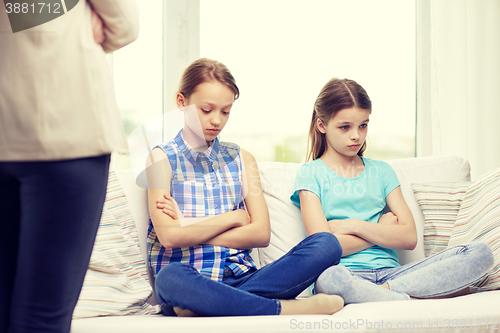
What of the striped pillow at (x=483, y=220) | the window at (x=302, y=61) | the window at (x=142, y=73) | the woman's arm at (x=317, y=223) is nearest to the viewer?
the striped pillow at (x=483, y=220)

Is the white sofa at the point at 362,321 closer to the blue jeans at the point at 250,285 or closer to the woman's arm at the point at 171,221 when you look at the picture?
the blue jeans at the point at 250,285

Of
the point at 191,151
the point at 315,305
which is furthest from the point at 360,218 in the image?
the point at 191,151

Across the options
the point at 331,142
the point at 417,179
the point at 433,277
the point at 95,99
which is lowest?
the point at 433,277

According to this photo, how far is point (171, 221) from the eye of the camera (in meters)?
1.25

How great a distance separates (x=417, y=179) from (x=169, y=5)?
5.31 feet

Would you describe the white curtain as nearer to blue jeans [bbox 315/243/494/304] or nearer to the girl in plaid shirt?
blue jeans [bbox 315/243/494/304]

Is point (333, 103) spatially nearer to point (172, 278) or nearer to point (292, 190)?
point (292, 190)

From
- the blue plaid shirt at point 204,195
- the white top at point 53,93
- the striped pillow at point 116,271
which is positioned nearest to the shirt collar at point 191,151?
the blue plaid shirt at point 204,195

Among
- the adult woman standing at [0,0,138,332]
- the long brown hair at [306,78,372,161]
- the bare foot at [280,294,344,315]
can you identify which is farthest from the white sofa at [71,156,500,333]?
the long brown hair at [306,78,372,161]

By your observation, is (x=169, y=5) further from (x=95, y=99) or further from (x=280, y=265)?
(x=95, y=99)

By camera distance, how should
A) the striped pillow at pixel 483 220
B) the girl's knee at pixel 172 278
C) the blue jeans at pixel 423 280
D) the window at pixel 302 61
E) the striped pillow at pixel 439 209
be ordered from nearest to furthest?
the girl's knee at pixel 172 278
the blue jeans at pixel 423 280
the striped pillow at pixel 483 220
the striped pillow at pixel 439 209
the window at pixel 302 61

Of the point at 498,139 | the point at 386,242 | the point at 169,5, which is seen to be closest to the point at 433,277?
the point at 386,242

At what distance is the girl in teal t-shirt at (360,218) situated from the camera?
116 centimetres

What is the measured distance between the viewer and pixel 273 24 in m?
2.36
